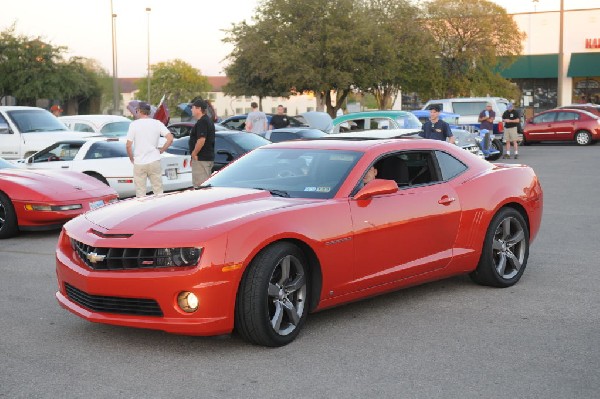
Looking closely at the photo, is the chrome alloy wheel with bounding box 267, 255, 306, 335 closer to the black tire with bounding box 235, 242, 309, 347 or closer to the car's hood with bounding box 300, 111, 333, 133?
the black tire with bounding box 235, 242, 309, 347

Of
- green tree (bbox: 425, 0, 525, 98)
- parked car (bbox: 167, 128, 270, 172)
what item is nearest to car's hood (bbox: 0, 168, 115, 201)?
parked car (bbox: 167, 128, 270, 172)

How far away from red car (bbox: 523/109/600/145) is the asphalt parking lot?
26753mm

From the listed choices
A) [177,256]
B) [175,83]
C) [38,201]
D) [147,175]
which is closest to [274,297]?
[177,256]

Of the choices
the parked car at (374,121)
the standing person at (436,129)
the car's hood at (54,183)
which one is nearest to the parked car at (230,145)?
the standing person at (436,129)

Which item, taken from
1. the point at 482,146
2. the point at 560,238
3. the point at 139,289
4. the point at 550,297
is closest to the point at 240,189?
the point at 139,289

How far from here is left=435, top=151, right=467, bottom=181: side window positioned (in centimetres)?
713

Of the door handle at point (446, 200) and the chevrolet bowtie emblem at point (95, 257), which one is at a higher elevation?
the door handle at point (446, 200)

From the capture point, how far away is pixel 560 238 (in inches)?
400

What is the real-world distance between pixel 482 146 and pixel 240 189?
55.8 ft

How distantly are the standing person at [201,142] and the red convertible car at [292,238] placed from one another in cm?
533

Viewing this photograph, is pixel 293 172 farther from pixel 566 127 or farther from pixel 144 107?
pixel 566 127

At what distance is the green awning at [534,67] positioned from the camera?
5384 centimetres

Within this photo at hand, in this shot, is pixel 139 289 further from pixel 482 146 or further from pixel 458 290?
pixel 482 146

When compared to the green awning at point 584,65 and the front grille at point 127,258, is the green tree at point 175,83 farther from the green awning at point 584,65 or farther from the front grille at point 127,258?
the front grille at point 127,258
